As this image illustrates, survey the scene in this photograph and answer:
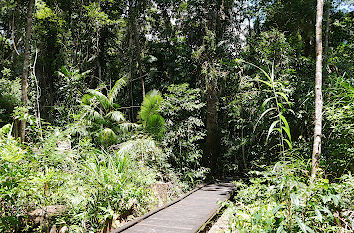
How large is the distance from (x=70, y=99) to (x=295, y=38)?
880 cm

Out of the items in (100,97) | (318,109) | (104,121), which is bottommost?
(104,121)

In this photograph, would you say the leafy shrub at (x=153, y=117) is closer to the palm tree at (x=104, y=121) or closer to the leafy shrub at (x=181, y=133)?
the leafy shrub at (x=181, y=133)

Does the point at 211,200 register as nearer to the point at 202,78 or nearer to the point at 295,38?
the point at 202,78

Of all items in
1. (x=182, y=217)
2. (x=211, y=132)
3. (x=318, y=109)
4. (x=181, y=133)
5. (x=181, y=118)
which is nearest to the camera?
(x=318, y=109)

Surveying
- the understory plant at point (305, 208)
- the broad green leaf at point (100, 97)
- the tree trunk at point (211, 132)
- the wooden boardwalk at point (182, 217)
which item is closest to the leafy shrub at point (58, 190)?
the wooden boardwalk at point (182, 217)

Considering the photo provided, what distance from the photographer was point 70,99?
10.4 metres

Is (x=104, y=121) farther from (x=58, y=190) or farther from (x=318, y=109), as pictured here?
(x=318, y=109)

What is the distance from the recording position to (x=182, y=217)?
445cm

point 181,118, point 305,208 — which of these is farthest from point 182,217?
point 181,118

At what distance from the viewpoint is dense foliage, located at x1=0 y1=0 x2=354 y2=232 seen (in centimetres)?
324

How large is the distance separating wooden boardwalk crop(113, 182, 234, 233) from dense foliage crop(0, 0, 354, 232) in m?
0.35

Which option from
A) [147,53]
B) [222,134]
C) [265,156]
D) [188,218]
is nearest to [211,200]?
[188,218]

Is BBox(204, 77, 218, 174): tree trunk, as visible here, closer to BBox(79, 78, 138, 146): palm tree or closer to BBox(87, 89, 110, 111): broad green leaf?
BBox(79, 78, 138, 146): palm tree

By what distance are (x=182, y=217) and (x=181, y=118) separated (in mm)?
4446
